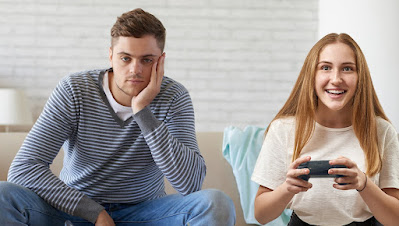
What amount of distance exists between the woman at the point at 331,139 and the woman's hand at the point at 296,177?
118mm

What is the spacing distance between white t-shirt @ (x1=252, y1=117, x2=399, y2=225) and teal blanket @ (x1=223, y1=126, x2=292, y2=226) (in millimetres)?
697

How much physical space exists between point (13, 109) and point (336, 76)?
7.92 feet

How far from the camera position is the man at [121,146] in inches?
67.8

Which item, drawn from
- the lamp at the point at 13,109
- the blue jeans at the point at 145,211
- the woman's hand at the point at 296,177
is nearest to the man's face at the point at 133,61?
the blue jeans at the point at 145,211

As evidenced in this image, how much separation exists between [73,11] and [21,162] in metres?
2.42

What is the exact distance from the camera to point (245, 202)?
247cm

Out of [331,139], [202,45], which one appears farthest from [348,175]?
[202,45]

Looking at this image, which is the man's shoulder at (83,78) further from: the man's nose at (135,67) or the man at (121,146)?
the man's nose at (135,67)

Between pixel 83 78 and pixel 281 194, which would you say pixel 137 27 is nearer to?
pixel 83 78

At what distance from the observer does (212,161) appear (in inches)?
99.7

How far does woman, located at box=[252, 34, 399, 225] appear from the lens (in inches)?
66.6

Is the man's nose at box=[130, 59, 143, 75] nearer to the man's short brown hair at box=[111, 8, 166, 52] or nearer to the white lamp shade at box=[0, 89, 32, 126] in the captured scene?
the man's short brown hair at box=[111, 8, 166, 52]

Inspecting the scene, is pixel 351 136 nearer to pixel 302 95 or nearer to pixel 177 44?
pixel 302 95

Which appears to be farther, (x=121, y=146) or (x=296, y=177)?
(x=121, y=146)
